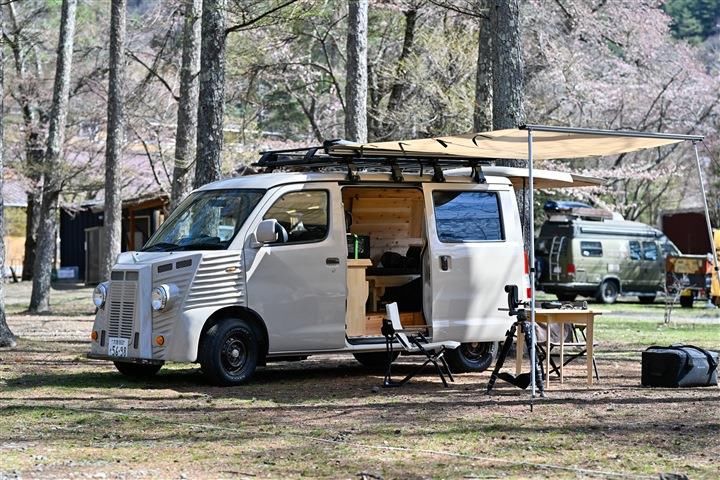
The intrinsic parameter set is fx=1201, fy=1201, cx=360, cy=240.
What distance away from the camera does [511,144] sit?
11789mm

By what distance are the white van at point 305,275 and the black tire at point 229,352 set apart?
0.01m

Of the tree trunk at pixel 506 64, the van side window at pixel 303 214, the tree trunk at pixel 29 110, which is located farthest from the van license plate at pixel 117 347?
the tree trunk at pixel 29 110

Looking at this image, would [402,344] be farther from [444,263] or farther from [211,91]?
[211,91]

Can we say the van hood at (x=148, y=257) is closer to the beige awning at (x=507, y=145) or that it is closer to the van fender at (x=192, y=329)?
the van fender at (x=192, y=329)

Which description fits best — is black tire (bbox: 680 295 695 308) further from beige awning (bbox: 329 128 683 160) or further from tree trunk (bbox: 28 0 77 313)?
beige awning (bbox: 329 128 683 160)

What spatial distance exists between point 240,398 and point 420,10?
56.5 feet

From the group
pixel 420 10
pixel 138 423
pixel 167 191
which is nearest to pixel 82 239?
pixel 167 191

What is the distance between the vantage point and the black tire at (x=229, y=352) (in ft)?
37.0

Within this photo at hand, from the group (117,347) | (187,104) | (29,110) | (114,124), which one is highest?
(29,110)

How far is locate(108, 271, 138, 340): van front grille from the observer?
456 inches

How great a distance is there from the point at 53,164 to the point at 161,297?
16.4m

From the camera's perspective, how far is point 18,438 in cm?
858

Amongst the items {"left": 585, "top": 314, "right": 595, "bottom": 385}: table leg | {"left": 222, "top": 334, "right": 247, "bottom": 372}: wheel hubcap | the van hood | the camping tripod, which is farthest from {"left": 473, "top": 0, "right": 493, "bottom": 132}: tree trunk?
{"left": 222, "top": 334, "right": 247, "bottom": 372}: wheel hubcap

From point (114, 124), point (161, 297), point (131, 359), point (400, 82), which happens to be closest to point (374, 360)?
point (131, 359)
